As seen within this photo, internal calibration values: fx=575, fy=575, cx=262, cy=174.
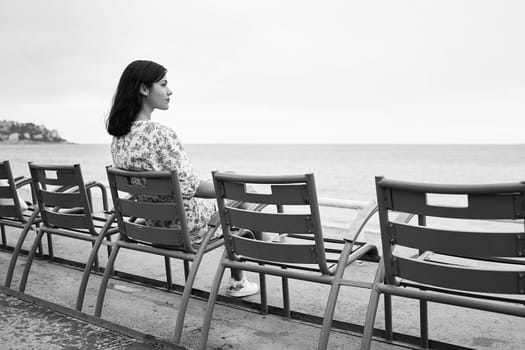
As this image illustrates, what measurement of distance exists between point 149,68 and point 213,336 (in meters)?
1.56

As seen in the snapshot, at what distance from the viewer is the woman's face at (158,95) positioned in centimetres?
335

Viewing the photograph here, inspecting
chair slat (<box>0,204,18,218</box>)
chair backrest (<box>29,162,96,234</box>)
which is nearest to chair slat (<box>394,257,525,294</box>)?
chair backrest (<box>29,162,96,234</box>)

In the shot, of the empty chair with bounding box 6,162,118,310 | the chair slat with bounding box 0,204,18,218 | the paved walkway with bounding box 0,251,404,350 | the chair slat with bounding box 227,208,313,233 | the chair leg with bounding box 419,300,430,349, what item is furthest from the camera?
the chair slat with bounding box 0,204,18,218

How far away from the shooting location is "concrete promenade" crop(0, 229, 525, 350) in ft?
7.50

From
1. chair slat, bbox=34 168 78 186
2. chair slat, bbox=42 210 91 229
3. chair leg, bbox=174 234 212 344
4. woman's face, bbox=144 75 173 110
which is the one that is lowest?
chair leg, bbox=174 234 212 344

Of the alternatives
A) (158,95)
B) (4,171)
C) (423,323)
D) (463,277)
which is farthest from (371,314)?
(4,171)

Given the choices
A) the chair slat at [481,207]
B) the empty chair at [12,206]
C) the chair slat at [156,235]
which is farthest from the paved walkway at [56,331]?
the empty chair at [12,206]

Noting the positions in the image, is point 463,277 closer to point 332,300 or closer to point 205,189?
point 332,300

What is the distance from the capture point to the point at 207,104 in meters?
84.9

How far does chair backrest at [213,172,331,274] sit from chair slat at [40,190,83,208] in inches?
45.7

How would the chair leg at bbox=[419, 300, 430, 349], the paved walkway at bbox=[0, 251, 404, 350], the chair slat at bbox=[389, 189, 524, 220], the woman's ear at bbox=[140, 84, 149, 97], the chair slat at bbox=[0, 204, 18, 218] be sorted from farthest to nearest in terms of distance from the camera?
the chair slat at bbox=[0, 204, 18, 218]
the woman's ear at bbox=[140, 84, 149, 97]
the chair leg at bbox=[419, 300, 430, 349]
the paved walkway at bbox=[0, 251, 404, 350]
the chair slat at bbox=[389, 189, 524, 220]

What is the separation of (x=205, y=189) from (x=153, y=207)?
15.7 inches

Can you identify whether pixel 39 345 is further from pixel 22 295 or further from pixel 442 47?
pixel 442 47

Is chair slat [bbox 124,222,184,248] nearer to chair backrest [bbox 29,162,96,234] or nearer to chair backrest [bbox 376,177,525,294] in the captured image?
chair backrest [bbox 29,162,96,234]
